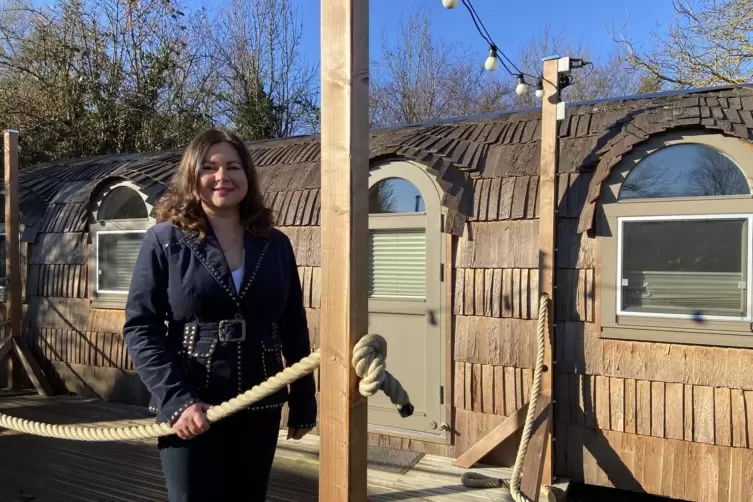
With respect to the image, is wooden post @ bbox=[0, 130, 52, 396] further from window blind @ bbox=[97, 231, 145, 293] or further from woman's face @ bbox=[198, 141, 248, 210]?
woman's face @ bbox=[198, 141, 248, 210]

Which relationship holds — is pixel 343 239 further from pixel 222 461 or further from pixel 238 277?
pixel 222 461

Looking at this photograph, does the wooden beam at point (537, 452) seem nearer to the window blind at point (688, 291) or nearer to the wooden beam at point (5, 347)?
the window blind at point (688, 291)

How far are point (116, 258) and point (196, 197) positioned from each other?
14.0 ft

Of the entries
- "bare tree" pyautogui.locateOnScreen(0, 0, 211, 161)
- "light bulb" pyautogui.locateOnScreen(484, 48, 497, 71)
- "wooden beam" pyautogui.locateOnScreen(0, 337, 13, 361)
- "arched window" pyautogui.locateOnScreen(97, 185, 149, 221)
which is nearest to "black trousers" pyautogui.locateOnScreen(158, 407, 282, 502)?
"light bulb" pyautogui.locateOnScreen(484, 48, 497, 71)

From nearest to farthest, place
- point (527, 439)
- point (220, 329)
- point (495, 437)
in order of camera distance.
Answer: point (220, 329) < point (527, 439) < point (495, 437)

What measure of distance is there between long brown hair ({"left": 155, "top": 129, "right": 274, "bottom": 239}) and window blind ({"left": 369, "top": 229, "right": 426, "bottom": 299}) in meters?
2.64

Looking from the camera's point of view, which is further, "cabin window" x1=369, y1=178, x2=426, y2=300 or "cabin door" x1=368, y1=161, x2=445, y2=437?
"cabin window" x1=369, y1=178, x2=426, y2=300

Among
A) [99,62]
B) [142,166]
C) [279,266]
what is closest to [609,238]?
[279,266]

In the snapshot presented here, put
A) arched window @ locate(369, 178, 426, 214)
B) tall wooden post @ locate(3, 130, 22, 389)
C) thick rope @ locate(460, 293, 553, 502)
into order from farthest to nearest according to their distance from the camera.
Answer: tall wooden post @ locate(3, 130, 22, 389), arched window @ locate(369, 178, 426, 214), thick rope @ locate(460, 293, 553, 502)

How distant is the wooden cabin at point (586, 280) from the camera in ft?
10.8

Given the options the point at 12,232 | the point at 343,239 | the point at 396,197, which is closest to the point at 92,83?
the point at 12,232

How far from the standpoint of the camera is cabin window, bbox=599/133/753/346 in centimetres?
324

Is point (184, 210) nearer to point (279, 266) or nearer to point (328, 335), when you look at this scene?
point (279, 266)

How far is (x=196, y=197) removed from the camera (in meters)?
1.61
